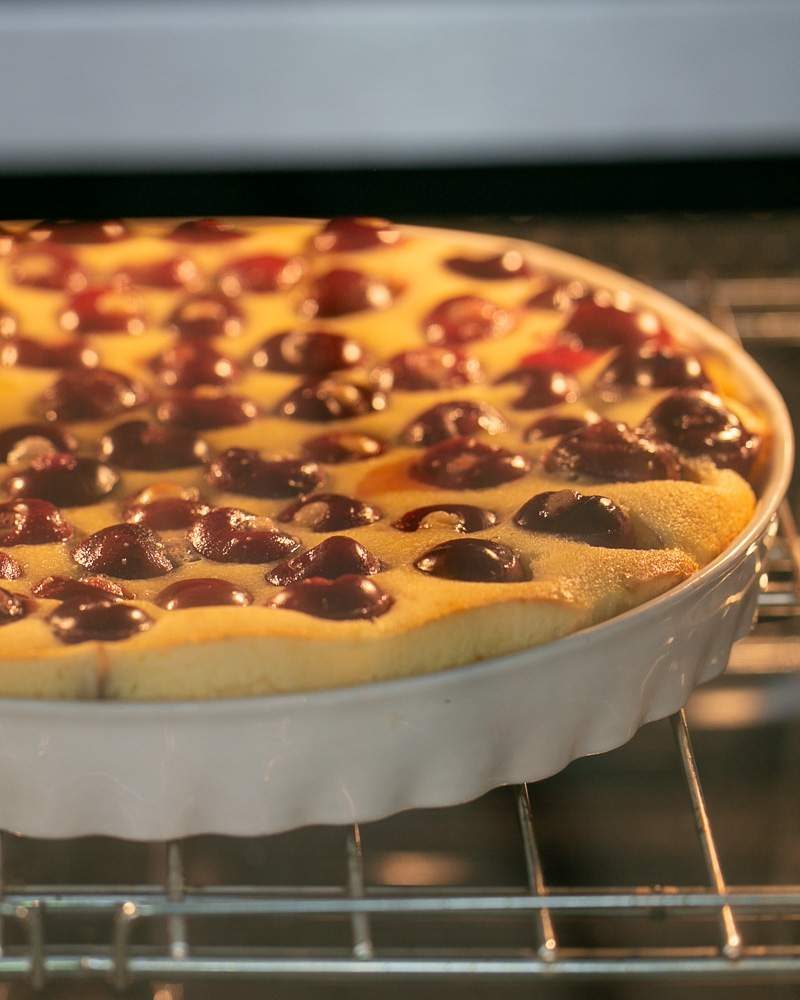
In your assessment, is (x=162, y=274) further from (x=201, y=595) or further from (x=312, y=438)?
(x=201, y=595)

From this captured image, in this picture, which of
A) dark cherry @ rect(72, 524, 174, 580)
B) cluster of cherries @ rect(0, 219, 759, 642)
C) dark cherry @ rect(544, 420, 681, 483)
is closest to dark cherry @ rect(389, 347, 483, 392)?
cluster of cherries @ rect(0, 219, 759, 642)

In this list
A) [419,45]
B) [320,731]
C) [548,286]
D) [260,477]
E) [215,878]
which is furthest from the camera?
[215,878]

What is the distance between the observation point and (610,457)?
2.31 feet

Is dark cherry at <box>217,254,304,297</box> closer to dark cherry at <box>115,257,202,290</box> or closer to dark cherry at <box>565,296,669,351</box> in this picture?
dark cherry at <box>115,257,202,290</box>

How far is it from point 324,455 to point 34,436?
0.47 feet

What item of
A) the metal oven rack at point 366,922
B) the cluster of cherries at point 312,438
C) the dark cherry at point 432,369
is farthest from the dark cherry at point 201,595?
the dark cherry at point 432,369

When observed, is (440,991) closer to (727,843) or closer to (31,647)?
(727,843)

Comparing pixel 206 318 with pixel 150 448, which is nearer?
pixel 150 448

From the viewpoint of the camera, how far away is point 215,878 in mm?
1024

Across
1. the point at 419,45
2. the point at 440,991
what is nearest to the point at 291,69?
the point at 419,45

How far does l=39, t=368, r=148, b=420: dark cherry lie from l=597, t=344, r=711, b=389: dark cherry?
0.25m

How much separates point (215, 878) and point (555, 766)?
1.56 ft

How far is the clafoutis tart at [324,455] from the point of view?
1.92 ft

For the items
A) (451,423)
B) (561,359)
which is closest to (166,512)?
(451,423)
